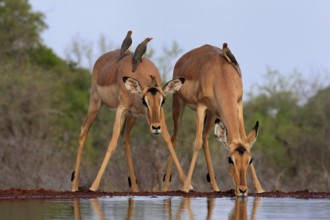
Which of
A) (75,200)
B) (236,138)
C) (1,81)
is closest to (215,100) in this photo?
(236,138)

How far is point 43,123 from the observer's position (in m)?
50.5

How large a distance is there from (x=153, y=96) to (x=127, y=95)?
1257mm

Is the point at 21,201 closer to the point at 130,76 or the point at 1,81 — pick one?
the point at 130,76

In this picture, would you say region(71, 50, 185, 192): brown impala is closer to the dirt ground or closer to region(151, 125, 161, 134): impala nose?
region(151, 125, 161, 134): impala nose

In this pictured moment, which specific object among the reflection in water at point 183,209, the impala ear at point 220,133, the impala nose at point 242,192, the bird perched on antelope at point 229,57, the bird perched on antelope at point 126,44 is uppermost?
the bird perched on antelope at point 126,44

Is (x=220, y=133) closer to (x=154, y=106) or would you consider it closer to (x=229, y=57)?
(x=154, y=106)

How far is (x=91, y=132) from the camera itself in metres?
53.0

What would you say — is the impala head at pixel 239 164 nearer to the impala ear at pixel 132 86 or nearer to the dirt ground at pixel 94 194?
the dirt ground at pixel 94 194

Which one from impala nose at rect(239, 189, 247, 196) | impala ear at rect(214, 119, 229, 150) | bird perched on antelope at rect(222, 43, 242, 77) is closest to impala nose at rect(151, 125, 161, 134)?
impala ear at rect(214, 119, 229, 150)

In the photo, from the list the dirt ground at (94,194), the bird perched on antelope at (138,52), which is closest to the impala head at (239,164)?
the dirt ground at (94,194)

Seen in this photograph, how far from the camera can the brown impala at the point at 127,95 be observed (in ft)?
59.9

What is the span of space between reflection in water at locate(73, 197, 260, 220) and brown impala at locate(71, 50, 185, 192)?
2.14 metres

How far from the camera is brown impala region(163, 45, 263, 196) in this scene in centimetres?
1666

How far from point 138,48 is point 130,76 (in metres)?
0.55
